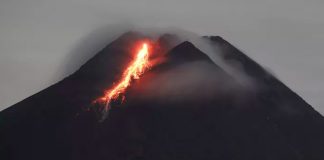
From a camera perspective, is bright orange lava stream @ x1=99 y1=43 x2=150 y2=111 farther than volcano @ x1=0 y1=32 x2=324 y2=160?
Yes

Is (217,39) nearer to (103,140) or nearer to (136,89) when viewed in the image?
(136,89)

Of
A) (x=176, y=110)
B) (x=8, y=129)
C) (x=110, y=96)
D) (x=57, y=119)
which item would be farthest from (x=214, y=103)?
(x=8, y=129)

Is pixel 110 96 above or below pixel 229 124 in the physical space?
above

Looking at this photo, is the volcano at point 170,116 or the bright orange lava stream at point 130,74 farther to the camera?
the bright orange lava stream at point 130,74
